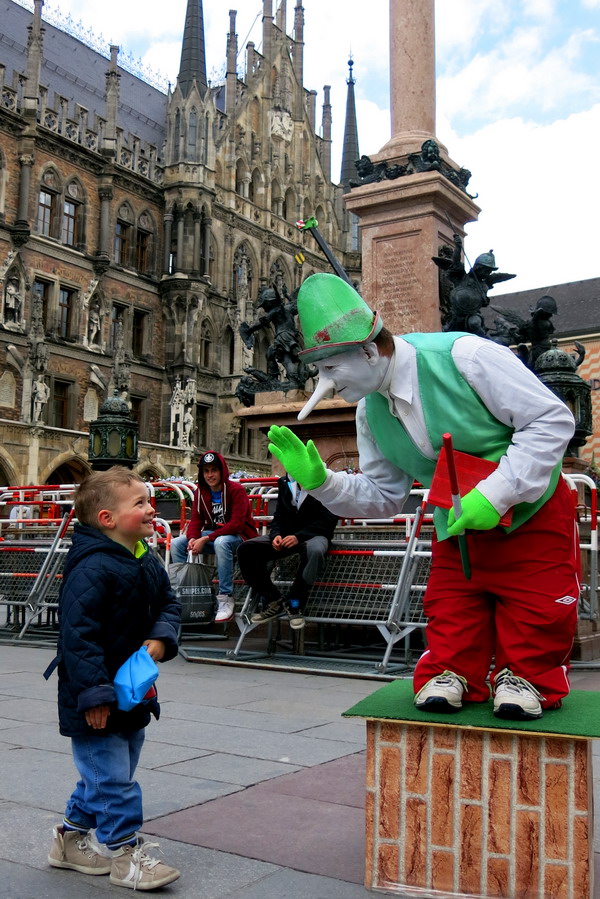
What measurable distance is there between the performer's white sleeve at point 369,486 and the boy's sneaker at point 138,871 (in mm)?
1295

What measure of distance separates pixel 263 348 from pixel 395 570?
3786 cm

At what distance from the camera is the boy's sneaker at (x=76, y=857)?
111 inches

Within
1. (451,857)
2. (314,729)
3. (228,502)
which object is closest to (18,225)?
(228,502)

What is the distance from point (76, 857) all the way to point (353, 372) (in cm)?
173

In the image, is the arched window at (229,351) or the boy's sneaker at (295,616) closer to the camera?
the boy's sneaker at (295,616)

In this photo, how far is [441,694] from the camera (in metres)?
2.78

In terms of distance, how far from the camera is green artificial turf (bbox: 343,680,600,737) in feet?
8.36

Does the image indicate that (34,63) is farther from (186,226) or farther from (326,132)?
(326,132)

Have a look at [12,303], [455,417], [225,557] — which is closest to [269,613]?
[225,557]

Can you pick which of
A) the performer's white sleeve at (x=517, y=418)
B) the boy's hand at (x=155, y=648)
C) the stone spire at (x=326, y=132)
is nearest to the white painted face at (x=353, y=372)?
the performer's white sleeve at (x=517, y=418)

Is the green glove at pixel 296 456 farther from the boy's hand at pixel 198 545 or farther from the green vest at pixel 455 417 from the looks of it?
the boy's hand at pixel 198 545

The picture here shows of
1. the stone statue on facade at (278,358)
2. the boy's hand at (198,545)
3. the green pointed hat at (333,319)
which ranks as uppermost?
the stone statue on facade at (278,358)

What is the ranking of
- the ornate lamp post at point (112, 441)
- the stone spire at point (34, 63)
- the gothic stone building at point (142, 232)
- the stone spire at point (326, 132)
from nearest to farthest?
the ornate lamp post at point (112, 441), the gothic stone building at point (142, 232), the stone spire at point (34, 63), the stone spire at point (326, 132)

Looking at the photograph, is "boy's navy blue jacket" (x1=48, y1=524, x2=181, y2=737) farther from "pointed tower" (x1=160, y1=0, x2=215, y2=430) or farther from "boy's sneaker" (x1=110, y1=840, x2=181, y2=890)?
"pointed tower" (x1=160, y1=0, x2=215, y2=430)
